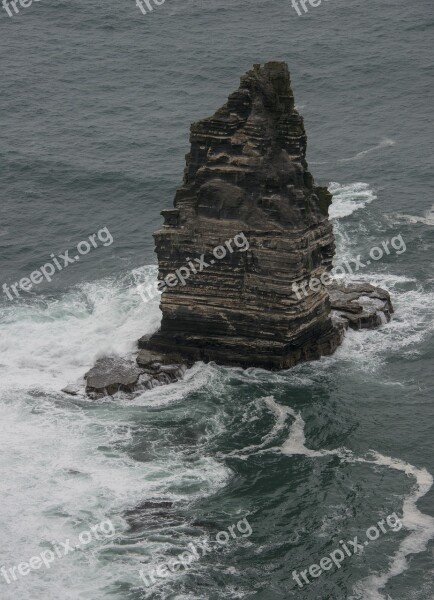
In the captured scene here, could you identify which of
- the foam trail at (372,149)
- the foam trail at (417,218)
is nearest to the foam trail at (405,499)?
the foam trail at (417,218)

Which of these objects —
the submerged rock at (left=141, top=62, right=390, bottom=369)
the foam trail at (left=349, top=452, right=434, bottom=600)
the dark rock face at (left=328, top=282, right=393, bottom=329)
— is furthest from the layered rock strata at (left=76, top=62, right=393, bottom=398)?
the foam trail at (left=349, top=452, right=434, bottom=600)

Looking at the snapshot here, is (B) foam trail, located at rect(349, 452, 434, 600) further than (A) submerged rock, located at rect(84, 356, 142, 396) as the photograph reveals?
No

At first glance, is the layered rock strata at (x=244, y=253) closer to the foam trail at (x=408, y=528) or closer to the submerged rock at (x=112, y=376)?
the submerged rock at (x=112, y=376)

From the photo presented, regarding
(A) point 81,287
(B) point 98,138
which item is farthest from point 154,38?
(A) point 81,287

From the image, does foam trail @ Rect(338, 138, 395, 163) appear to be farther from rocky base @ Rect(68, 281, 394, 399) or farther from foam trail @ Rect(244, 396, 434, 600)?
foam trail @ Rect(244, 396, 434, 600)

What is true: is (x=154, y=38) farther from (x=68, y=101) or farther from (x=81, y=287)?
(x=81, y=287)
